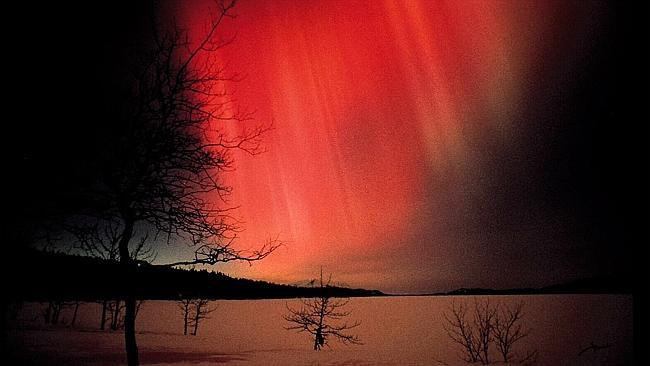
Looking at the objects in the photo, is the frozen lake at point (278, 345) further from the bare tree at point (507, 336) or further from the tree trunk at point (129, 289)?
the tree trunk at point (129, 289)

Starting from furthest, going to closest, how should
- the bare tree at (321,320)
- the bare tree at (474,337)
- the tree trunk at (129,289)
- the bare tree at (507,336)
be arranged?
the bare tree at (321,320) < the bare tree at (507,336) < the bare tree at (474,337) < the tree trunk at (129,289)

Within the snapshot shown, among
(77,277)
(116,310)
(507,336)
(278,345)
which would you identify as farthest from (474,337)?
(77,277)

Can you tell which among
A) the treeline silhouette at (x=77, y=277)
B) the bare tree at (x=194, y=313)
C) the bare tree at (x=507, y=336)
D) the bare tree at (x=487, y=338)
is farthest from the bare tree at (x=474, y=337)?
the bare tree at (x=194, y=313)

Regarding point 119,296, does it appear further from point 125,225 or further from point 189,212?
point 189,212

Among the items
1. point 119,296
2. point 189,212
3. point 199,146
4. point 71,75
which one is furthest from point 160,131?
point 119,296

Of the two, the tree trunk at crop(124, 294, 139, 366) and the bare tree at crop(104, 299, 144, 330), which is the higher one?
the tree trunk at crop(124, 294, 139, 366)

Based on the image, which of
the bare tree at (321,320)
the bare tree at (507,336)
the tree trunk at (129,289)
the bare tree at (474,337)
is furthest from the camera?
the bare tree at (321,320)

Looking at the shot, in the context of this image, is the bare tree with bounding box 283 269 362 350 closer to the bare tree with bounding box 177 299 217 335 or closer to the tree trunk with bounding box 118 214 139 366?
the bare tree with bounding box 177 299 217 335

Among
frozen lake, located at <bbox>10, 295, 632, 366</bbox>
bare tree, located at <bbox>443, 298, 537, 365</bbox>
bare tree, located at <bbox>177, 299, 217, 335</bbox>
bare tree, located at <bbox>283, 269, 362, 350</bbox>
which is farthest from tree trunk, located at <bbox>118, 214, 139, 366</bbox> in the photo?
bare tree, located at <bbox>177, 299, 217, 335</bbox>

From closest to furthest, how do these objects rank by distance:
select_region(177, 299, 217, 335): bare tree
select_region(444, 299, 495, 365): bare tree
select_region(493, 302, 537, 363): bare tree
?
select_region(444, 299, 495, 365): bare tree
select_region(493, 302, 537, 363): bare tree
select_region(177, 299, 217, 335): bare tree

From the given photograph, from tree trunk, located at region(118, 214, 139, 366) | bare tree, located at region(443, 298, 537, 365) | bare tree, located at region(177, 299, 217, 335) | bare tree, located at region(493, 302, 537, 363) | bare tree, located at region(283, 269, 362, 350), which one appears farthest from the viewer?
bare tree, located at region(177, 299, 217, 335)

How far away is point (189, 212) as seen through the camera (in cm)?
702

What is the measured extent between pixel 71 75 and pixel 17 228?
97.4 inches

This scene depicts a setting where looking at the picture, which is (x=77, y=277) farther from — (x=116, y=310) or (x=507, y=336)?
(x=507, y=336)
